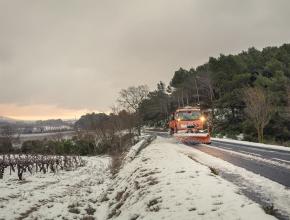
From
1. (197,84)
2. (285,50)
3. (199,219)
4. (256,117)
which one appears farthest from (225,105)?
(199,219)

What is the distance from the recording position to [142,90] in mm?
105562

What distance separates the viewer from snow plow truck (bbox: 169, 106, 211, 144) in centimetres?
3428

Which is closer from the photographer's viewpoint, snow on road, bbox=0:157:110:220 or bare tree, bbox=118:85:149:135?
snow on road, bbox=0:157:110:220

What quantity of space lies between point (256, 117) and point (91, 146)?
3579cm

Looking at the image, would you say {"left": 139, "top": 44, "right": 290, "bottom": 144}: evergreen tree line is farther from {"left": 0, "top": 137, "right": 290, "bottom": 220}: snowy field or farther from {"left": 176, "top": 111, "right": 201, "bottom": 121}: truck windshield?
{"left": 0, "top": 137, "right": 290, "bottom": 220}: snowy field

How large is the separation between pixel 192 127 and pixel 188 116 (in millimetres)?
1403

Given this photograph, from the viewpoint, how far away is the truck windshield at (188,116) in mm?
34875

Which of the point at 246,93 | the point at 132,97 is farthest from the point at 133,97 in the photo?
the point at 246,93

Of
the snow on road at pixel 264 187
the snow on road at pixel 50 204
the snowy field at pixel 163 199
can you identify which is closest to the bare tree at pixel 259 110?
the snowy field at pixel 163 199

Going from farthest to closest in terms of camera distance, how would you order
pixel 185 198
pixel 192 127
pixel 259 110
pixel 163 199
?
pixel 259 110
pixel 192 127
pixel 163 199
pixel 185 198

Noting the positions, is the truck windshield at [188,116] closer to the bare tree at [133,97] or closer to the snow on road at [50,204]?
the snow on road at [50,204]

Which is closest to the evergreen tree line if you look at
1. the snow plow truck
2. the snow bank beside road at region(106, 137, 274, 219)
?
the snow plow truck

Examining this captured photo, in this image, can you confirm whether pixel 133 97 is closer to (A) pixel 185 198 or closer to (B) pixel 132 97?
(B) pixel 132 97

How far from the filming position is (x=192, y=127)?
34.2 meters
